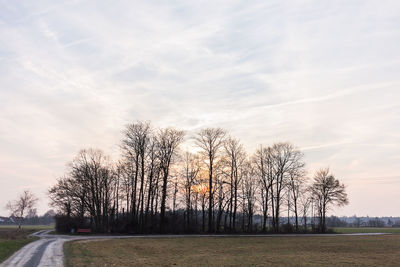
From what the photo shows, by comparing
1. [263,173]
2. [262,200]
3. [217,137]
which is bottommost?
[262,200]

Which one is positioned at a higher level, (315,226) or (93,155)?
(93,155)

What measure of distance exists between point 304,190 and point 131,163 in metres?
43.2

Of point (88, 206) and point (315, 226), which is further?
point (315, 226)

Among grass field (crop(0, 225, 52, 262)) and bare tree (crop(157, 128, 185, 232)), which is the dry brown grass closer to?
grass field (crop(0, 225, 52, 262))

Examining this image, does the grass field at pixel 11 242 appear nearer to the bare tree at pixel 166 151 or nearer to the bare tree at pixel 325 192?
the bare tree at pixel 166 151

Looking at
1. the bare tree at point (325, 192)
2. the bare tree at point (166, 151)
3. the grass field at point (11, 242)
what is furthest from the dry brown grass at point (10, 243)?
the bare tree at point (325, 192)

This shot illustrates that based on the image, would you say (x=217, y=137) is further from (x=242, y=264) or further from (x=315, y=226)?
(x=242, y=264)

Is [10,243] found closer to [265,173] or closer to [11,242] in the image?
[11,242]

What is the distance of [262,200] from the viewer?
72.9 metres

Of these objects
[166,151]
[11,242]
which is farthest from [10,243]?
[166,151]

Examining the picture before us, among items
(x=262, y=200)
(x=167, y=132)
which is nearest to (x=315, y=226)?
(x=262, y=200)

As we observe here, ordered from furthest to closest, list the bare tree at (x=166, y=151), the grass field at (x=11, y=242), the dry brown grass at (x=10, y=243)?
1. the bare tree at (x=166, y=151)
2. the grass field at (x=11, y=242)
3. the dry brown grass at (x=10, y=243)

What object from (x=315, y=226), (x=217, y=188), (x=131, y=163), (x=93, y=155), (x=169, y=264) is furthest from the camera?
(x=315, y=226)

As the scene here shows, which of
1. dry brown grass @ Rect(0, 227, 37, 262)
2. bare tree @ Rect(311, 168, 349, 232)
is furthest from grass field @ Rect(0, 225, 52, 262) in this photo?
bare tree @ Rect(311, 168, 349, 232)
